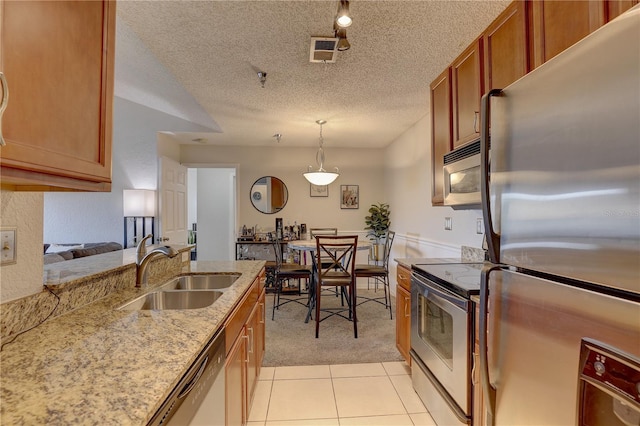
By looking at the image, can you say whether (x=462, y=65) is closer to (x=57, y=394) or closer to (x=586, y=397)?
(x=586, y=397)

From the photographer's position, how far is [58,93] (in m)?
0.83

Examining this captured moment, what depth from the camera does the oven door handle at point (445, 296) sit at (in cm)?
156

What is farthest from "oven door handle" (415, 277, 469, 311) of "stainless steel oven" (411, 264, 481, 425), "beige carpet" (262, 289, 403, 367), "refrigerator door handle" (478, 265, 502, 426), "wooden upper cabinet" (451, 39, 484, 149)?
"beige carpet" (262, 289, 403, 367)

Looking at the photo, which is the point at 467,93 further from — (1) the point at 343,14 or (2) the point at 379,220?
(2) the point at 379,220

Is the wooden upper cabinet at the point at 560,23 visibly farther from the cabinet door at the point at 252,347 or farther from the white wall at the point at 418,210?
the cabinet door at the point at 252,347

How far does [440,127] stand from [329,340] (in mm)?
2250

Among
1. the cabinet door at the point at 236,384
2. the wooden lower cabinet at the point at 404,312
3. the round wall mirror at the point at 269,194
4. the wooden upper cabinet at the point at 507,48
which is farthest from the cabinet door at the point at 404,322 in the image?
the round wall mirror at the point at 269,194

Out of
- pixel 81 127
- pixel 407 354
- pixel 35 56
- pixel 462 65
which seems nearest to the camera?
pixel 35 56

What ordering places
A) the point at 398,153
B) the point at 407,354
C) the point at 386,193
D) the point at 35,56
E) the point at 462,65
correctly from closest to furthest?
1. the point at 35,56
2. the point at 462,65
3. the point at 407,354
4. the point at 398,153
5. the point at 386,193

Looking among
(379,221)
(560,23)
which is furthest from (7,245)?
(379,221)

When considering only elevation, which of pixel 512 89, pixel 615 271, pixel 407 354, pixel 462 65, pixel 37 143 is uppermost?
pixel 462 65

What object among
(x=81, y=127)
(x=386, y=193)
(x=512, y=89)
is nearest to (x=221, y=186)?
(x=386, y=193)

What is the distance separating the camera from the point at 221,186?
6375mm

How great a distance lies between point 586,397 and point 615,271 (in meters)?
0.31
